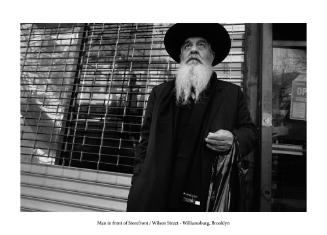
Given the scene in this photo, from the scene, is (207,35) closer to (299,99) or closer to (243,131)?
(243,131)

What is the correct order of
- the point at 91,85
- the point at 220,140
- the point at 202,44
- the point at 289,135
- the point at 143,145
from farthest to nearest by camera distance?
the point at 91,85
the point at 289,135
the point at 202,44
the point at 143,145
the point at 220,140

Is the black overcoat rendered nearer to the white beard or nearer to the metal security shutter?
the white beard

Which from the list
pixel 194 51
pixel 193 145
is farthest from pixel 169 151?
pixel 194 51

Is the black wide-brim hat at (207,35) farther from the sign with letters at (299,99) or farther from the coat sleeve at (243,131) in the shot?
the sign with letters at (299,99)

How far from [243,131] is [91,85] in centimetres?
173

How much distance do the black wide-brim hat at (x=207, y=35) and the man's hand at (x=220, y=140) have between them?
74 cm

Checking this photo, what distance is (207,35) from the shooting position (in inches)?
66.4

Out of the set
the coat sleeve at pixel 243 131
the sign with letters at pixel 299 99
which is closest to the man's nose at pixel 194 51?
the coat sleeve at pixel 243 131

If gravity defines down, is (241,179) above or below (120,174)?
above

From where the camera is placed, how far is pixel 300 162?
6.19 feet

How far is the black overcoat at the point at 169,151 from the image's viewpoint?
53.9 inches

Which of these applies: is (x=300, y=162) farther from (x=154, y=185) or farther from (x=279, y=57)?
(x=154, y=185)
